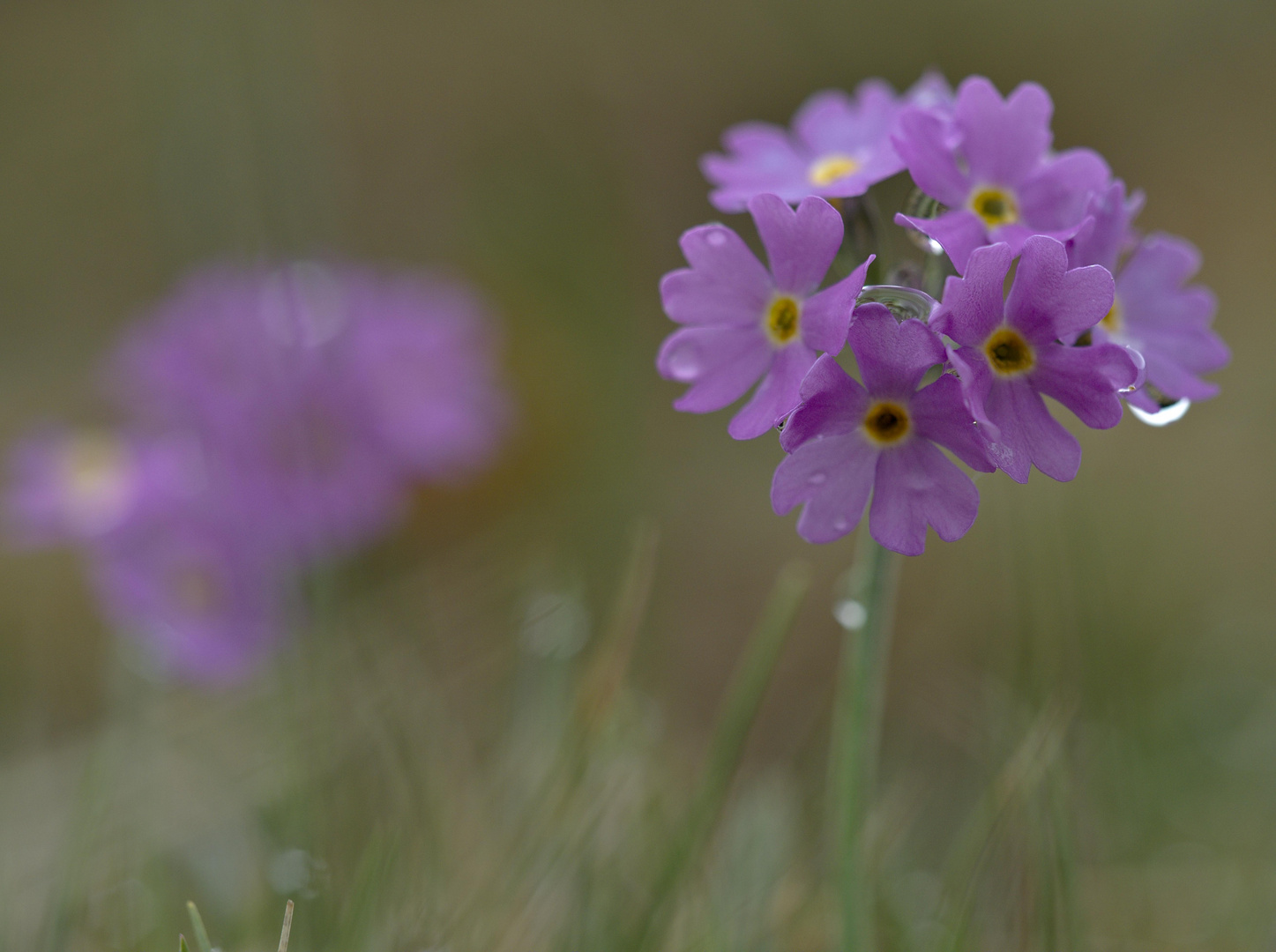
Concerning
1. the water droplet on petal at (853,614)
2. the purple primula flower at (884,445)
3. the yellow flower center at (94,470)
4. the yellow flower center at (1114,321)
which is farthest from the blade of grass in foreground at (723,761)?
the yellow flower center at (94,470)

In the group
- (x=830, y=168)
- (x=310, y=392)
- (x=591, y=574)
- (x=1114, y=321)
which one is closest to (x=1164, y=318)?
(x=1114, y=321)

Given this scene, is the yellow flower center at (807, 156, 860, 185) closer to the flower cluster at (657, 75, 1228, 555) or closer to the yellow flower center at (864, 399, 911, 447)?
the flower cluster at (657, 75, 1228, 555)

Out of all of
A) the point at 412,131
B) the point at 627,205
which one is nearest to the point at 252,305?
the point at 627,205

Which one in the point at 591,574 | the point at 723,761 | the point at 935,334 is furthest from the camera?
the point at 591,574

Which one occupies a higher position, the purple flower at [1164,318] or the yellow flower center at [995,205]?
the yellow flower center at [995,205]

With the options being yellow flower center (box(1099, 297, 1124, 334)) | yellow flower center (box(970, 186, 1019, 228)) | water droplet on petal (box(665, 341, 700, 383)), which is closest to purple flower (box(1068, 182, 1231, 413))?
yellow flower center (box(1099, 297, 1124, 334))

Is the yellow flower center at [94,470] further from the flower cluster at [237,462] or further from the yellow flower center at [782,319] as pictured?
the yellow flower center at [782,319]

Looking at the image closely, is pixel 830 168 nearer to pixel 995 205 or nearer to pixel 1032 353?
pixel 995 205
